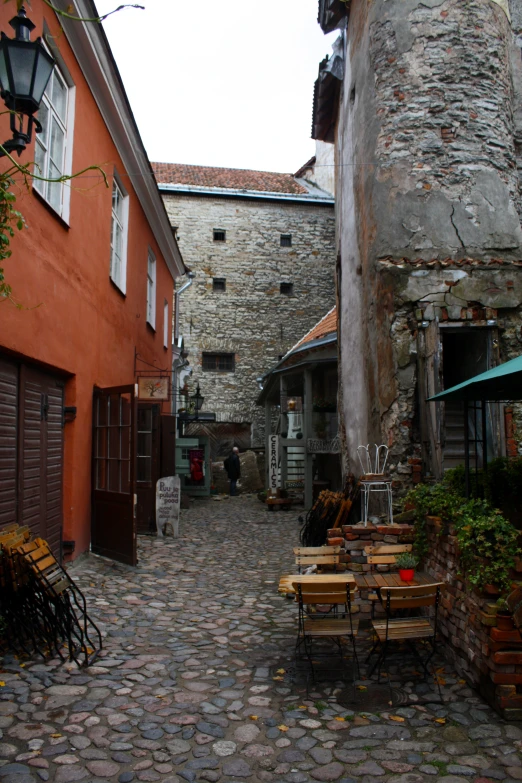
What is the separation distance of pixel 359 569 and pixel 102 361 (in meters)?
4.79

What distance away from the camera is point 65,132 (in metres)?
7.11

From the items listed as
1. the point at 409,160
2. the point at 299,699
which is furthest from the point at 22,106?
the point at 409,160

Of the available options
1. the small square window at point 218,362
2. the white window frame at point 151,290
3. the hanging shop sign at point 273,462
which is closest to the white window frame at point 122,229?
the white window frame at point 151,290

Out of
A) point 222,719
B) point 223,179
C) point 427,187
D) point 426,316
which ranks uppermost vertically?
point 223,179

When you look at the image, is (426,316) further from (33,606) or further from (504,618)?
(33,606)

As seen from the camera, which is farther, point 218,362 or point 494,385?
point 218,362

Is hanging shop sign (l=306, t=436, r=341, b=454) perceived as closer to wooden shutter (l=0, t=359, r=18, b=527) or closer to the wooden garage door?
the wooden garage door

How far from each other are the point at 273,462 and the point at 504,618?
11.8m

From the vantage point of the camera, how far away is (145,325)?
40.0 ft

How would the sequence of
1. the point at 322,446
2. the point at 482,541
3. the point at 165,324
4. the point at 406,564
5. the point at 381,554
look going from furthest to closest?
the point at 165,324
the point at 322,446
the point at 381,554
the point at 406,564
the point at 482,541

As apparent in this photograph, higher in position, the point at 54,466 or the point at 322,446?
the point at 322,446

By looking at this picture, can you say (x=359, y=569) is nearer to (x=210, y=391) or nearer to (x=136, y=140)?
(x=136, y=140)

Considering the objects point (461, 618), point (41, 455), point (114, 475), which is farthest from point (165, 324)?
point (461, 618)

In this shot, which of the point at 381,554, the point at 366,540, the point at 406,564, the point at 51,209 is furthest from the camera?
the point at 51,209
